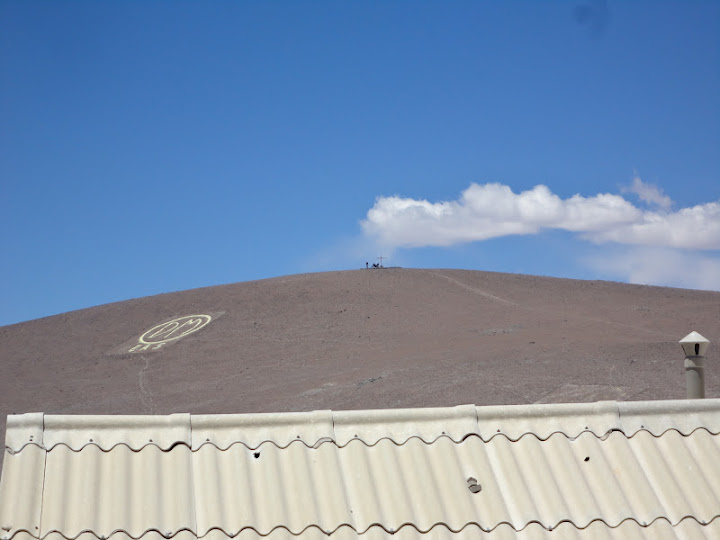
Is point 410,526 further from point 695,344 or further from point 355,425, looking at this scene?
point 695,344

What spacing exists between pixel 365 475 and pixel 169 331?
38.5 meters

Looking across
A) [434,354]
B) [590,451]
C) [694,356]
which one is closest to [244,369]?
[434,354]

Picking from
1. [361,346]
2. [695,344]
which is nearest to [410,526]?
[695,344]

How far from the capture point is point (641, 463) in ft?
16.3

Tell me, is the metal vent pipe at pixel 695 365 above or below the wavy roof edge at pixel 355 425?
above

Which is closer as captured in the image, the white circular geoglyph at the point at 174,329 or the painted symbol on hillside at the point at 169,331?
the painted symbol on hillside at the point at 169,331

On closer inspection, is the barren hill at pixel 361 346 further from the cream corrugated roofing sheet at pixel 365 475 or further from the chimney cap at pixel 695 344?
the cream corrugated roofing sheet at pixel 365 475

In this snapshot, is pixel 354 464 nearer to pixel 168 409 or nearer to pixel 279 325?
pixel 168 409

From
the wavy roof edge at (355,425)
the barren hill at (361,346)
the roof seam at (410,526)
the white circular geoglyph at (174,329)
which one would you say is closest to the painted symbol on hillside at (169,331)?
the white circular geoglyph at (174,329)

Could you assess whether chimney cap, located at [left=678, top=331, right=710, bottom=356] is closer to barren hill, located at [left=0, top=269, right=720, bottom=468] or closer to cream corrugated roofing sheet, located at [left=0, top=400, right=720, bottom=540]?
cream corrugated roofing sheet, located at [left=0, top=400, right=720, bottom=540]

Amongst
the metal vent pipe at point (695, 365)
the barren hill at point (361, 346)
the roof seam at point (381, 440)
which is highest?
the barren hill at point (361, 346)

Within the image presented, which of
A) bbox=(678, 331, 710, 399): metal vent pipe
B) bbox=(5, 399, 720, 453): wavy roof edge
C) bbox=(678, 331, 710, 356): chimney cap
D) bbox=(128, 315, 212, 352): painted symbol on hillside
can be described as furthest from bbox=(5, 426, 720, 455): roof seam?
bbox=(128, 315, 212, 352): painted symbol on hillside

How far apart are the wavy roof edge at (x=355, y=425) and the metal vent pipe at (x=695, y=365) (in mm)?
2321

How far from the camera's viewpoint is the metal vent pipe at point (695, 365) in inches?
294
